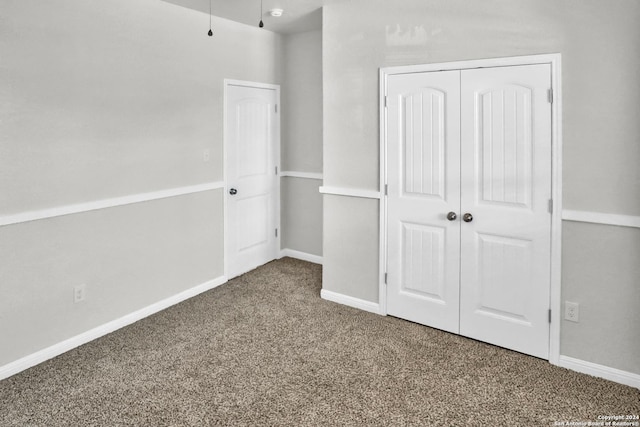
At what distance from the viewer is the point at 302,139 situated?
4848mm

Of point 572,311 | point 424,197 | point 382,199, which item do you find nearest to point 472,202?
point 424,197

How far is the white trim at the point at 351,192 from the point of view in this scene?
3.47 m

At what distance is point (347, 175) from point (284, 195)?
1582mm

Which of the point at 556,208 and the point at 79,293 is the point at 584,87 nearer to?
the point at 556,208

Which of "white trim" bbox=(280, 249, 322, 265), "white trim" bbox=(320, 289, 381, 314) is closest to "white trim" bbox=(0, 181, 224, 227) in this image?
"white trim" bbox=(280, 249, 322, 265)

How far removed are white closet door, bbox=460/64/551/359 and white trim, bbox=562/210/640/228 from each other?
0.40ft

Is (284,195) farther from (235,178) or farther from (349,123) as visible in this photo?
(349,123)

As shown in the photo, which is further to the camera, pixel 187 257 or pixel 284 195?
pixel 284 195

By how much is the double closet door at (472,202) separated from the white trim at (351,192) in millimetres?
141

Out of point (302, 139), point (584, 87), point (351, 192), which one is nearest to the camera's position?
point (584, 87)

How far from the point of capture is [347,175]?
362 centimetres

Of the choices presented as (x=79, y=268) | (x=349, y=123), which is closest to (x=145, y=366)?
(x=79, y=268)

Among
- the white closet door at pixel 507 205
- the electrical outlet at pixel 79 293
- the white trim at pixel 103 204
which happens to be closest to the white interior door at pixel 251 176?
the white trim at pixel 103 204

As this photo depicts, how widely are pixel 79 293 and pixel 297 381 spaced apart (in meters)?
1.66
